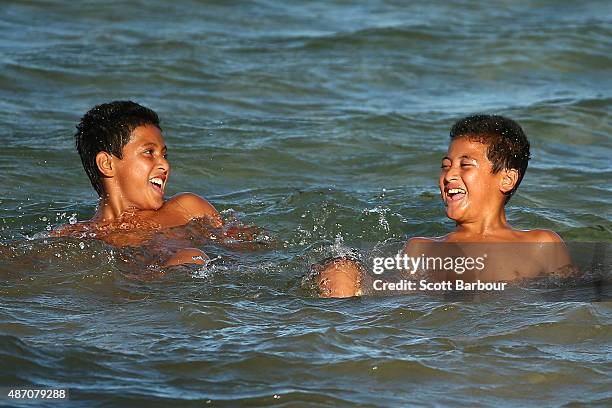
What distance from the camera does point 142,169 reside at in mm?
7125

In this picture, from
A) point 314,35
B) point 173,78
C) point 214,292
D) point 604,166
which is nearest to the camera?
point 214,292

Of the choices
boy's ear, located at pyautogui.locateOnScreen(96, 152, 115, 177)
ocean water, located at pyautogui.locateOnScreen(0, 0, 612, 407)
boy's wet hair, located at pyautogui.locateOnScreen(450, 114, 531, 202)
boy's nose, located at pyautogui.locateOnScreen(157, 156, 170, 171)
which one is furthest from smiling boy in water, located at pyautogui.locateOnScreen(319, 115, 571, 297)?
boy's ear, located at pyautogui.locateOnScreen(96, 152, 115, 177)

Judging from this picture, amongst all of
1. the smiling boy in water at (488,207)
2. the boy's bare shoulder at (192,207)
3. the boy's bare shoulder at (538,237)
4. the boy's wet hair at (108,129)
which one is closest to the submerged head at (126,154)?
the boy's wet hair at (108,129)

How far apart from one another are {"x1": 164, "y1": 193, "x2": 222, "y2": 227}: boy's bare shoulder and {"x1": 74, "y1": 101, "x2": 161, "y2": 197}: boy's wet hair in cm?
46

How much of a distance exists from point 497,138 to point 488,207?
1.21 ft

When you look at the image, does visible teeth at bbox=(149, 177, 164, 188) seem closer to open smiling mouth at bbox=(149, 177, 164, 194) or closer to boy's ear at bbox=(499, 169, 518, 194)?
open smiling mouth at bbox=(149, 177, 164, 194)

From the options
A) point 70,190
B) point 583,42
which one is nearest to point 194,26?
point 583,42

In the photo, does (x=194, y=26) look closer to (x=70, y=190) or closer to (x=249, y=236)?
(x=70, y=190)

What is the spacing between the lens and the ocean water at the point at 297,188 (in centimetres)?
505

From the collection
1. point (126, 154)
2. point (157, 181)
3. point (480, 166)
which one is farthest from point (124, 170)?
point (480, 166)

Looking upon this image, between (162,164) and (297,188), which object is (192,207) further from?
(297,188)

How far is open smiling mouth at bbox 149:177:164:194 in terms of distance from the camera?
7176mm

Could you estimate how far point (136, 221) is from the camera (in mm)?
7184

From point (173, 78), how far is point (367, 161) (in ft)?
10.3
